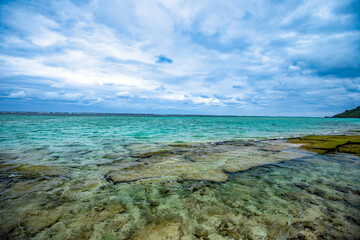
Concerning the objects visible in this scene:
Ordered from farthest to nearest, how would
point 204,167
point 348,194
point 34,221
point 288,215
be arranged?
point 204,167
point 348,194
point 288,215
point 34,221

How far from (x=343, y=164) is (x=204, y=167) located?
251 inches

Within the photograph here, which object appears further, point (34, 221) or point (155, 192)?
point (155, 192)

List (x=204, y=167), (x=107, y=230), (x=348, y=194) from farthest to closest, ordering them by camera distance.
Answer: (x=204, y=167) → (x=348, y=194) → (x=107, y=230)

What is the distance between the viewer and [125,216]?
3.42 meters

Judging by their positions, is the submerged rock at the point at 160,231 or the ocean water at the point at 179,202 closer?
the submerged rock at the point at 160,231

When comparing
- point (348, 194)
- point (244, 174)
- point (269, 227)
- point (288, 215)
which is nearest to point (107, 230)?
point (269, 227)

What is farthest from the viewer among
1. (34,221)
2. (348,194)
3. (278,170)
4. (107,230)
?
(278,170)

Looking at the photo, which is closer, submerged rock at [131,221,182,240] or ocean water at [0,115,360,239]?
submerged rock at [131,221,182,240]

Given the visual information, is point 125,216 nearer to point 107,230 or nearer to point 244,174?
point 107,230

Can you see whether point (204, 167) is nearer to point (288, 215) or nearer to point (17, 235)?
point (288, 215)

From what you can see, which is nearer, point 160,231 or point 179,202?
point 160,231

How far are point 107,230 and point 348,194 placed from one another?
6.07 meters

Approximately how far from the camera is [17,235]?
2850 mm

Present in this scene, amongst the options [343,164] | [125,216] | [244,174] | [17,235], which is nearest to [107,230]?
[125,216]
